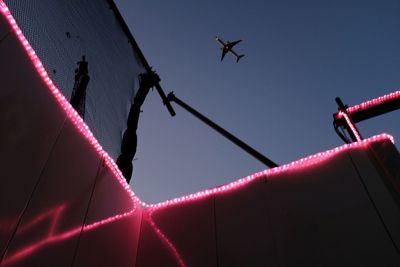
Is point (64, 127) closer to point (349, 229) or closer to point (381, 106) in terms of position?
point (349, 229)

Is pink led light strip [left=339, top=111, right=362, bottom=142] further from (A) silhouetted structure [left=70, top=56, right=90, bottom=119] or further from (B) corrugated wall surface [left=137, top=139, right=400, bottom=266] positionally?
(A) silhouetted structure [left=70, top=56, right=90, bottom=119]

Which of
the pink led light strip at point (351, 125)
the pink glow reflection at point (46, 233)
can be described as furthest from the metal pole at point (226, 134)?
the pink glow reflection at point (46, 233)

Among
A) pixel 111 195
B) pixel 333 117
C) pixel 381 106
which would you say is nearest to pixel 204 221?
pixel 111 195

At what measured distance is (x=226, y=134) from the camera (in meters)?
4.35

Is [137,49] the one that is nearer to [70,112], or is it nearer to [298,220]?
[70,112]

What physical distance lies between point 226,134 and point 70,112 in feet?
7.07

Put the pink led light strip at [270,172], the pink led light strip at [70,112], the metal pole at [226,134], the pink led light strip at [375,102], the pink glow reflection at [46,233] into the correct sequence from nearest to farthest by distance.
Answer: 1. the pink glow reflection at [46,233]
2. the pink led light strip at [70,112]
3. the pink led light strip at [270,172]
4. the pink led light strip at [375,102]
5. the metal pole at [226,134]

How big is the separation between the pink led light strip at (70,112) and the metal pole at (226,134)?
1.44 m

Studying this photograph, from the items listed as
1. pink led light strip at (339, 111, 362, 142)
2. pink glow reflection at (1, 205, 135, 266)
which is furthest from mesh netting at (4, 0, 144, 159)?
pink led light strip at (339, 111, 362, 142)

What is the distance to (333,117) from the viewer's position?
4.00 m

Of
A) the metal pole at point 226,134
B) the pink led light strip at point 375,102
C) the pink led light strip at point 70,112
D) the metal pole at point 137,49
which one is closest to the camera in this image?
the pink led light strip at point 70,112

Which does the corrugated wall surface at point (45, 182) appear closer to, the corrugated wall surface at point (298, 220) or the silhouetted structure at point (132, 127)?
the silhouetted structure at point (132, 127)

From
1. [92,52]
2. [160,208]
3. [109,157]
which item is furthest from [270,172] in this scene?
[92,52]

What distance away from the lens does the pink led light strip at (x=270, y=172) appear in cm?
310
